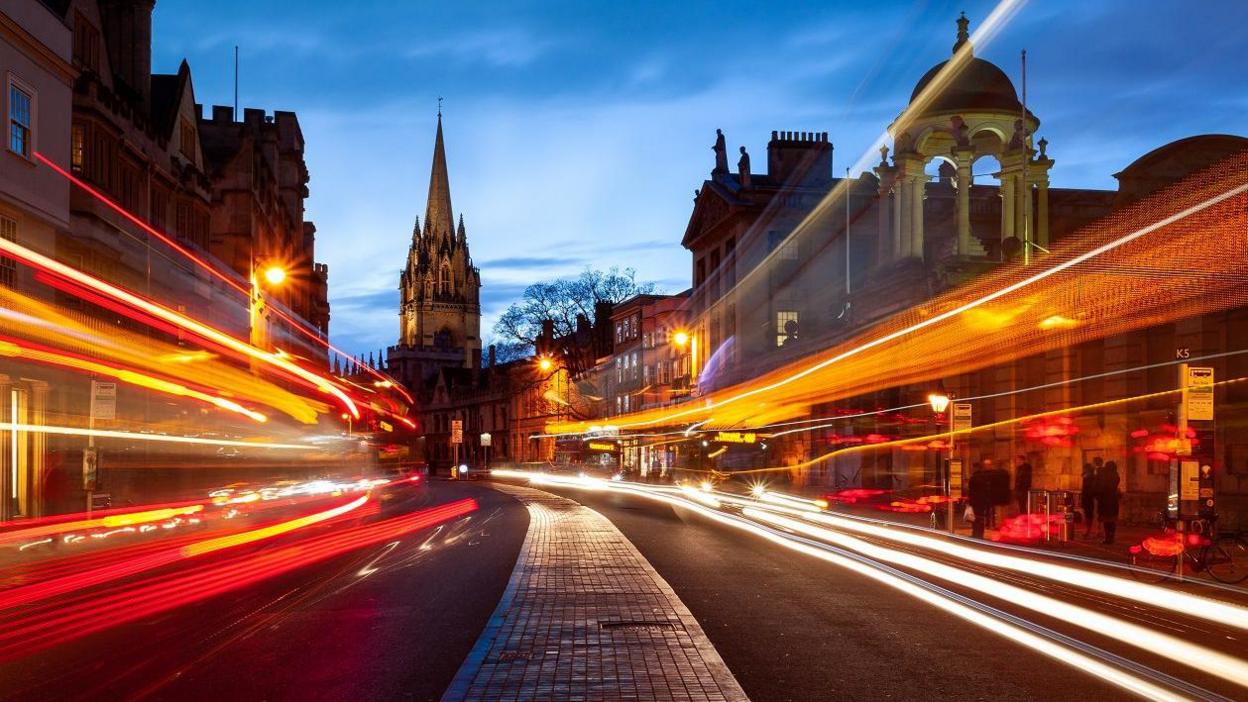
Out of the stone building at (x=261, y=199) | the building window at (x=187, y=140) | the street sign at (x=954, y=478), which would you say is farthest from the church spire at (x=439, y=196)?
the street sign at (x=954, y=478)

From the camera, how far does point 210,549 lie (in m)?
22.9

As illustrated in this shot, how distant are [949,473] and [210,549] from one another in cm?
1617

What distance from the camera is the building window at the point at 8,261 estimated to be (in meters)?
26.0

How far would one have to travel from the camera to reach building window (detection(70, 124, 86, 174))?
103ft

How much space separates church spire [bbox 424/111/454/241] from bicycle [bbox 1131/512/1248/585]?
7149 inches

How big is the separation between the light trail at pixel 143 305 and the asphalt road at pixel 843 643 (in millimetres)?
12122

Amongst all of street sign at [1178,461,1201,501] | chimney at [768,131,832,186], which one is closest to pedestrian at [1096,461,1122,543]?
street sign at [1178,461,1201,501]

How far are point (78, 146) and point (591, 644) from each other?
26.2m

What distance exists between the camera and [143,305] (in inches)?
1018

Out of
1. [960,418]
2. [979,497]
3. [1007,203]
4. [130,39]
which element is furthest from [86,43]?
[1007,203]

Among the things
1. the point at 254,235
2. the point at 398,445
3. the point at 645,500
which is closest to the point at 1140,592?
the point at 645,500

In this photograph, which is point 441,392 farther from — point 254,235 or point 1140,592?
point 1140,592

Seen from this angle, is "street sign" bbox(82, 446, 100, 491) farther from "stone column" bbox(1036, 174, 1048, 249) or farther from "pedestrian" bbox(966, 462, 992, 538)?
"stone column" bbox(1036, 174, 1048, 249)

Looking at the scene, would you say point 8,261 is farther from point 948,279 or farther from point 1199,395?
point 948,279
